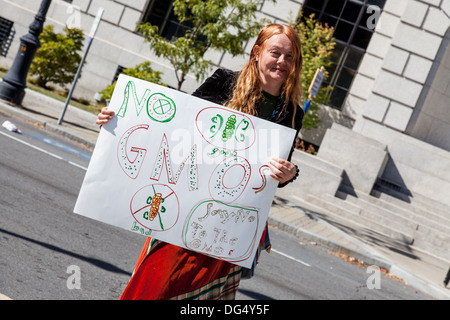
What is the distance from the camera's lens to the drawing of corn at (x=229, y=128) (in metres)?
3.12

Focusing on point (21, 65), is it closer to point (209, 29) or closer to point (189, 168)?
point (209, 29)

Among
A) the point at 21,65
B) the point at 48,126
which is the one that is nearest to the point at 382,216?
the point at 48,126

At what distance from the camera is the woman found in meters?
3.06

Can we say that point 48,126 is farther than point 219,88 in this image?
Yes

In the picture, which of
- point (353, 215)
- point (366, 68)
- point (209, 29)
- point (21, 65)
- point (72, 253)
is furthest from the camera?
point (366, 68)

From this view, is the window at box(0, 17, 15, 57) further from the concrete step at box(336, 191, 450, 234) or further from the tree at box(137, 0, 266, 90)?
the concrete step at box(336, 191, 450, 234)

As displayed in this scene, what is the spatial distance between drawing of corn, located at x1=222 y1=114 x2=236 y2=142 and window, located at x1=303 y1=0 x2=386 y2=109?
18753 millimetres

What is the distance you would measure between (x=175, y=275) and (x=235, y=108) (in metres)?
0.96

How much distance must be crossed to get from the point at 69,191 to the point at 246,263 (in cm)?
618

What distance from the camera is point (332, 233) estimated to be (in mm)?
12891

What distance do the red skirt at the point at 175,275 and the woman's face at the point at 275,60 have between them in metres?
1.03

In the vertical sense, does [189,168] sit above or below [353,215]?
above
